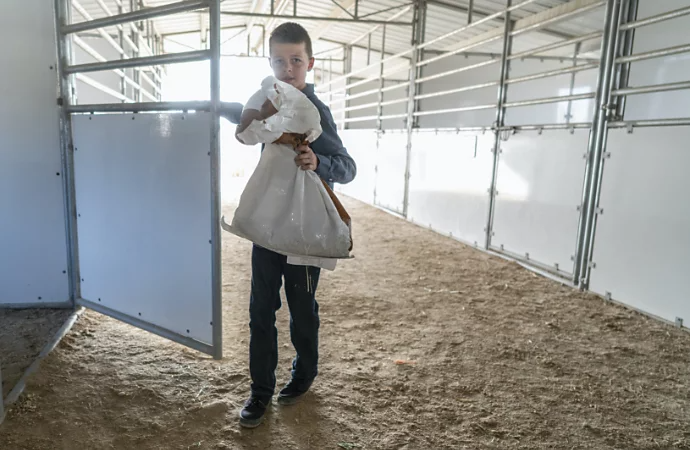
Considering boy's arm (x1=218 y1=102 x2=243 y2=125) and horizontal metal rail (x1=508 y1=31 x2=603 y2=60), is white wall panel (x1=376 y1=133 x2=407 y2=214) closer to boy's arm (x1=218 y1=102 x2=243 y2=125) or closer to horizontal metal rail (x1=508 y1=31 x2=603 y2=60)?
horizontal metal rail (x1=508 y1=31 x2=603 y2=60)

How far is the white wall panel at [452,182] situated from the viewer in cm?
498

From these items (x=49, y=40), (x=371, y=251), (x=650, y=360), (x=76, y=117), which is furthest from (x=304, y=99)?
(x=371, y=251)

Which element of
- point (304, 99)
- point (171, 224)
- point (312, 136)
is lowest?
point (171, 224)

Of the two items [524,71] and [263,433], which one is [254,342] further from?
[524,71]

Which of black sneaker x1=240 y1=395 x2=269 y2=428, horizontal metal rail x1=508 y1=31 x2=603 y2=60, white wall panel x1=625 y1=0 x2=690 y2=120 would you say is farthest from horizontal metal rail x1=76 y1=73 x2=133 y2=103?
white wall panel x1=625 y1=0 x2=690 y2=120

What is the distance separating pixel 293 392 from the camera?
1.88m

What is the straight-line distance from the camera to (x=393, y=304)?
319 cm

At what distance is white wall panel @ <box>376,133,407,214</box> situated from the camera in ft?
23.3

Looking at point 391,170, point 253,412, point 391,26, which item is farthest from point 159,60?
point 391,26

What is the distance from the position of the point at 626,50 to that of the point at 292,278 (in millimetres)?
3054

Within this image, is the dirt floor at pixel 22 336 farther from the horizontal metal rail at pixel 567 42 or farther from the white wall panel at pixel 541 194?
the horizontal metal rail at pixel 567 42

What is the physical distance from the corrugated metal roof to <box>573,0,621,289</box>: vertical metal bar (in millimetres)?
2061

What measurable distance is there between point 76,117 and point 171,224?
0.86 metres

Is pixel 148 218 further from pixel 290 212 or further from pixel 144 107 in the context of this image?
pixel 290 212
